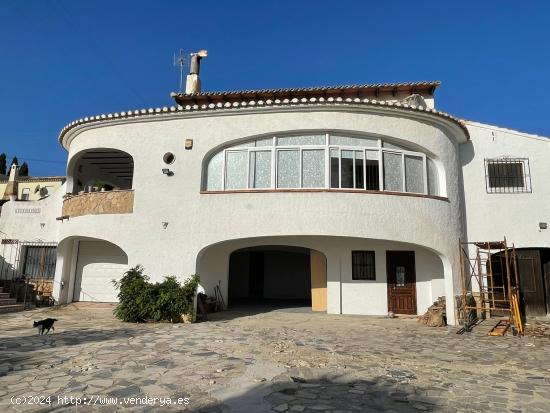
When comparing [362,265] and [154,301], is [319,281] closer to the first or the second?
[362,265]

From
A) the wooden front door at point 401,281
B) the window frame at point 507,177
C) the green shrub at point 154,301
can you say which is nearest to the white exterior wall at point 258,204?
the wooden front door at point 401,281

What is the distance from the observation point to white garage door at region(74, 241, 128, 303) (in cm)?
1591

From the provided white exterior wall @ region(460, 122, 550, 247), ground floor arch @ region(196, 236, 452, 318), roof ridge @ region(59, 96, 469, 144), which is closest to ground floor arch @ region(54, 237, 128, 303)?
ground floor arch @ region(196, 236, 452, 318)

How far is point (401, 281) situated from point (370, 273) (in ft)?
3.73

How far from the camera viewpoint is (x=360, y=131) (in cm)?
1294

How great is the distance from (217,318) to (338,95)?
10.5 meters

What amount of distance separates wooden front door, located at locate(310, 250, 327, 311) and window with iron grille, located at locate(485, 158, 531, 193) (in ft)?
22.2

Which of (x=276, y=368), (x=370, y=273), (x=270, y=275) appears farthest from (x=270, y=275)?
(x=276, y=368)

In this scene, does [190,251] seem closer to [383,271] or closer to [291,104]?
[291,104]

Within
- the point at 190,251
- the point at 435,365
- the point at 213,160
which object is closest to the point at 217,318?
the point at 190,251

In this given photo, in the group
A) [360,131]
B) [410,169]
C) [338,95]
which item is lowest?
[410,169]

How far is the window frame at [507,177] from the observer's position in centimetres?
1425

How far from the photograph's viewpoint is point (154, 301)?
12023mm

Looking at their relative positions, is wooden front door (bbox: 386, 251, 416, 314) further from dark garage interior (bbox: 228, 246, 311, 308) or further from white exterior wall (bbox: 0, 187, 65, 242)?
white exterior wall (bbox: 0, 187, 65, 242)
